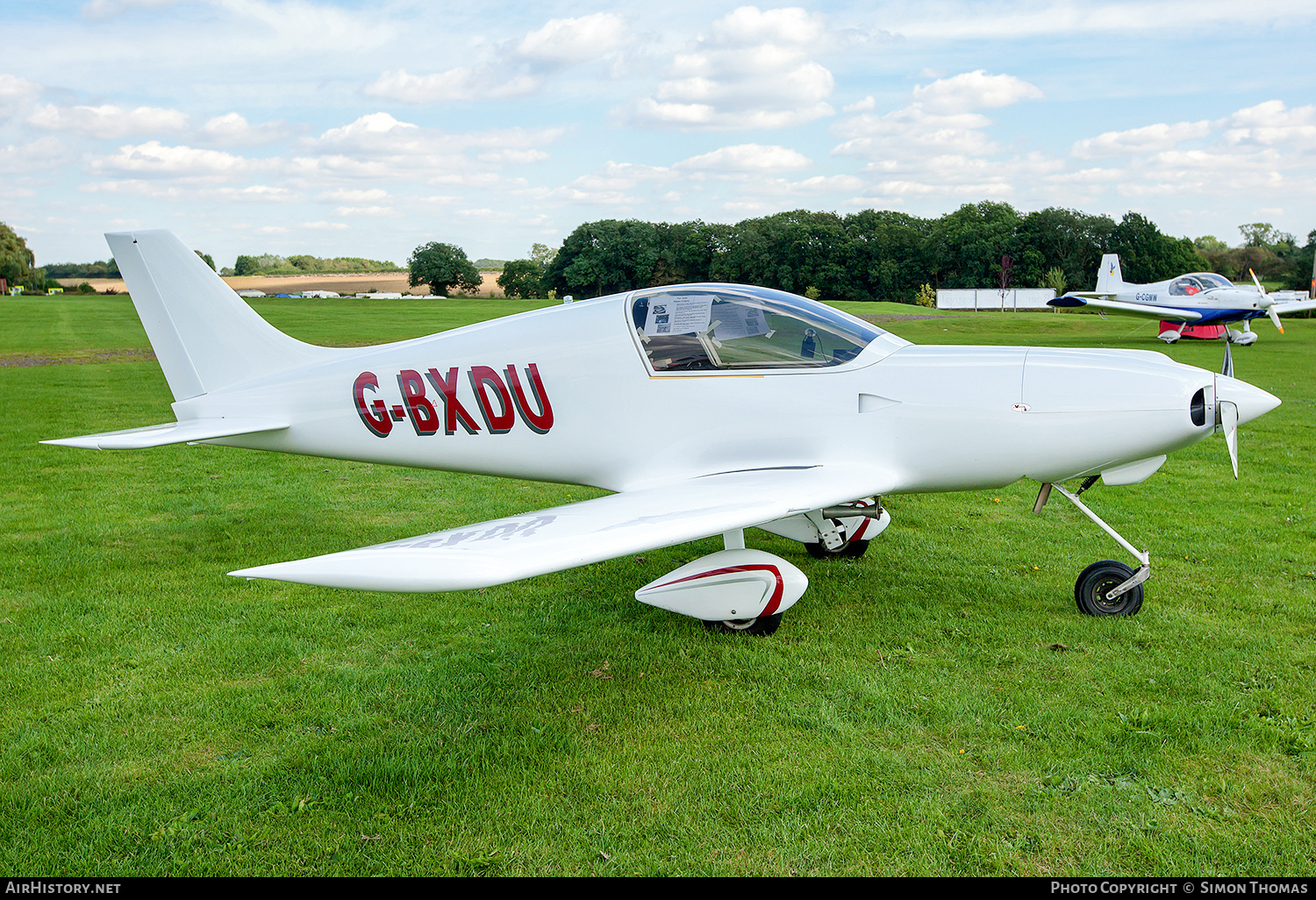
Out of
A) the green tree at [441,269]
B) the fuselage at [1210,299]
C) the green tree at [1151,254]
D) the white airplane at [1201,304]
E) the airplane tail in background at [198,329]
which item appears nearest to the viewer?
the airplane tail in background at [198,329]

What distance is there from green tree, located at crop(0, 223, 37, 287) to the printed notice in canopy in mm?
108321

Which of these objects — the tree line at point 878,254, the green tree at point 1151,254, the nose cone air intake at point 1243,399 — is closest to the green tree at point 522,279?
the tree line at point 878,254

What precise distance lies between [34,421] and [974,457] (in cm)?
1467

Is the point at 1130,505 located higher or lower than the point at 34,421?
lower

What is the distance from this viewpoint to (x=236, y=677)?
14.8ft

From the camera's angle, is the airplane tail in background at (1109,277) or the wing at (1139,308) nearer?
the wing at (1139,308)

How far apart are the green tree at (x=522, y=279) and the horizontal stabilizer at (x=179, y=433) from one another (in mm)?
69668

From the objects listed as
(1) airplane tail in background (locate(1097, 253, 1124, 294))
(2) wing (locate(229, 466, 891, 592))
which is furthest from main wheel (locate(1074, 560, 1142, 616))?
(1) airplane tail in background (locate(1097, 253, 1124, 294))

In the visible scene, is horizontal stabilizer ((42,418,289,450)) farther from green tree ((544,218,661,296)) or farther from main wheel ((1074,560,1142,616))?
green tree ((544,218,661,296))

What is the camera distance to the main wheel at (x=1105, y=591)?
524 centimetres

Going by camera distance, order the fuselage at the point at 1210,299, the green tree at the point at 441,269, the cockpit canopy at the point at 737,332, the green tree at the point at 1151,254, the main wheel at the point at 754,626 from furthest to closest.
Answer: the green tree at the point at 441,269
the green tree at the point at 1151,254
the fuselage at the point at 1210,299
the cockpit canopy at the point at 737,332
the main wheel at the point at 754,626

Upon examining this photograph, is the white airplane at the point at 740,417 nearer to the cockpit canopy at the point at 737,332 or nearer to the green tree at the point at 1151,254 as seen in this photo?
the cockpit canopy at the point at 737,332
